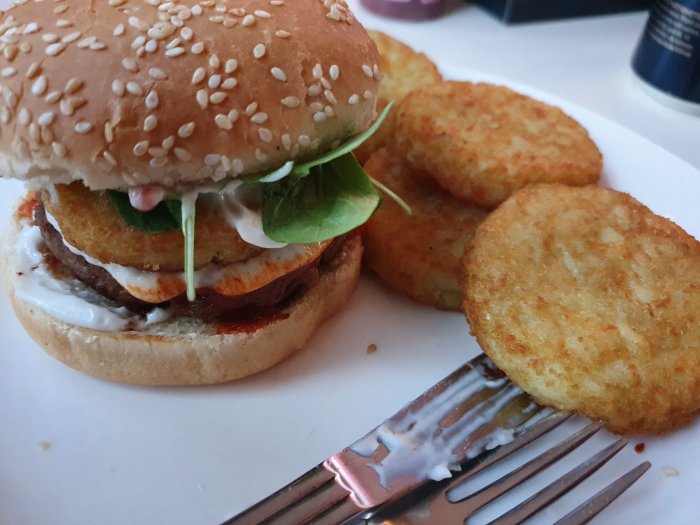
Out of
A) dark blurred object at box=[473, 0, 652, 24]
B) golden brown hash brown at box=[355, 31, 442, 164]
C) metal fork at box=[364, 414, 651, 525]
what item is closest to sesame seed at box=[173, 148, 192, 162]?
metal fork at box=[364, 414, 651, 525]

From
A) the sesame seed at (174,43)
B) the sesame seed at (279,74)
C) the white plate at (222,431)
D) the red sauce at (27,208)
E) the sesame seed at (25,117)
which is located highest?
the sesame seed at (174,43)

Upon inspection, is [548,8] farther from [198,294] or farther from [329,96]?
→ [198,294]

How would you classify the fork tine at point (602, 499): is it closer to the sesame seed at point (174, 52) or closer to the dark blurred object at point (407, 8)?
the sesame seed at point (174, 52)

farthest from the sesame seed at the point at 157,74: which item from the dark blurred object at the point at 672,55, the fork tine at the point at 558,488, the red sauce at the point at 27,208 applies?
the dark blurred object at the point at 672,55

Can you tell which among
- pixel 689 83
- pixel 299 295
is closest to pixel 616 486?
pixel 299 295

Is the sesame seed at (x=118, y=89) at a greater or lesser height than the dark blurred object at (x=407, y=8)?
greater

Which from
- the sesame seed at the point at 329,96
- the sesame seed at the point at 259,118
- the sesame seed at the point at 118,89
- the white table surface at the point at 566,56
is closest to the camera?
the sesame seed at the point at 118,89
